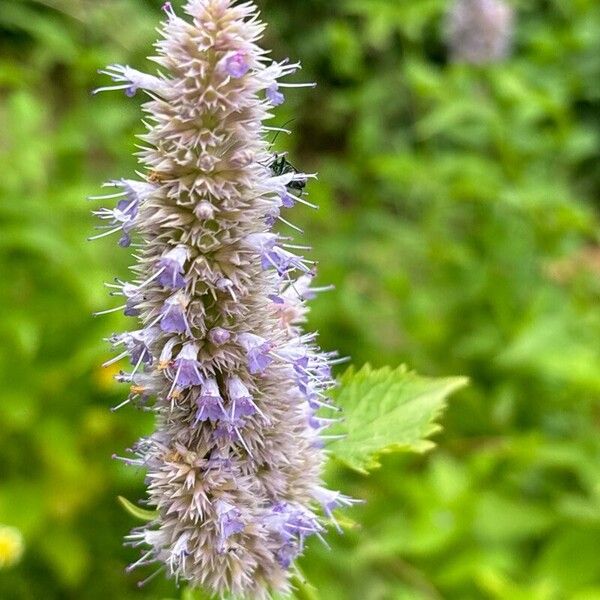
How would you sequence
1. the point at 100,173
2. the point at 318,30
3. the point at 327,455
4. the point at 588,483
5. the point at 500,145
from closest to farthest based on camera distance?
1. the point at 327,455
2. the point at 588,483
3. the point at 500,145
4. the point at 100,173
5. the point at 318,30

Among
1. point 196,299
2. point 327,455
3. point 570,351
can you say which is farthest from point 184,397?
point 570,351

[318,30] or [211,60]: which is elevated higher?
[318,30]

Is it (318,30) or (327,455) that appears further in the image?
(318,30)

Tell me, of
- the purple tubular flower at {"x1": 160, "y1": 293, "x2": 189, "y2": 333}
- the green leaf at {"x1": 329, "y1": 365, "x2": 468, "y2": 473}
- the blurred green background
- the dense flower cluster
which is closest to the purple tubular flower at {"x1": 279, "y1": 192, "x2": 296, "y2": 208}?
the purple tubular flower at {"x1": 160, "y1": 293, "x2": 189, "y2": 333}

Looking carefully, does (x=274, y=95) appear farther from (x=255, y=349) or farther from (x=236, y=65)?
(x=255, y=349)

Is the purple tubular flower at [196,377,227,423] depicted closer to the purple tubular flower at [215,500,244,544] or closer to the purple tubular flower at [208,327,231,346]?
the purple tubular flower at [208,327,231,346]

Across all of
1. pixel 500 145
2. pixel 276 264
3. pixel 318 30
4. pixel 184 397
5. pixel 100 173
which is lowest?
pixel 184 397

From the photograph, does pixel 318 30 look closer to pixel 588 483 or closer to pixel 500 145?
pixel 500 145

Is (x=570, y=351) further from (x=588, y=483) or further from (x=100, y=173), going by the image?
(x=100, y=173)

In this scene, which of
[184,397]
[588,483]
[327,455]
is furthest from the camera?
[588,483]
